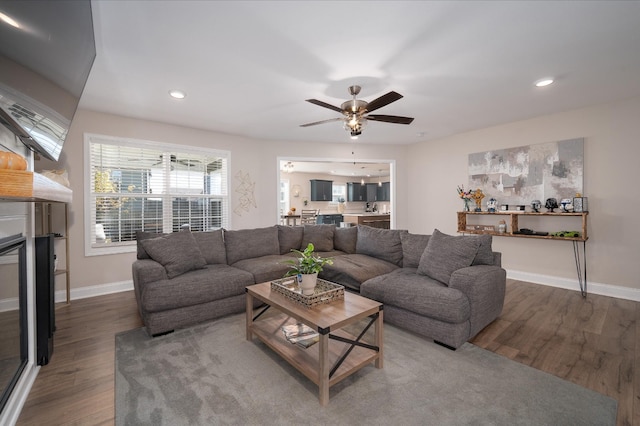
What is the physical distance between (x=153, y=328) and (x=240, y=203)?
2.83 meters

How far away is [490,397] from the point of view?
5.74 ft

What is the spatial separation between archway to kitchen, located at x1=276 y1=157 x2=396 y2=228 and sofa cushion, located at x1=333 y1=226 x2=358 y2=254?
14.0 ft

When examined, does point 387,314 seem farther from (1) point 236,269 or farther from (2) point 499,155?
(2) point 499,155

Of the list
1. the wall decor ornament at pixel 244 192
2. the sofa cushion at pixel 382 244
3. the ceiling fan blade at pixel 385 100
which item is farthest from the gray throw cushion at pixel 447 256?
the wall decor ornament at pixel 244 192

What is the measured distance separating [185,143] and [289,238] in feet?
7.47

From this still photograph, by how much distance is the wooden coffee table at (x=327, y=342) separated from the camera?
67.1 inches

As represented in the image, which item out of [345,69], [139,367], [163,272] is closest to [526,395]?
[139,367]

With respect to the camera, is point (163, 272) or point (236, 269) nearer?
point (163, 272)

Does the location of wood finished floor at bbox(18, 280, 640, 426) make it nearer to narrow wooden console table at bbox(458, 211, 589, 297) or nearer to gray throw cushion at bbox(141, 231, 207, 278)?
narrow wooden console table at bbox(458, 211, 589, 297)

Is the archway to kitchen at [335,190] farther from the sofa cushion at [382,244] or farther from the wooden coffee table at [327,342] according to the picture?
the wooden coffee table at [327,342]

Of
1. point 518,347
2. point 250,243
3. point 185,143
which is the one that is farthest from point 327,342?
point 185,143

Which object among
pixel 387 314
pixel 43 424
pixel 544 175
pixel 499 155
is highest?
pixel 499 155

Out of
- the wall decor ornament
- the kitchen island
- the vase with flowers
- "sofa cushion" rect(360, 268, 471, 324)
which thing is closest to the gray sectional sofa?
"sofa cushion" rect(360, 268, 471, 324)

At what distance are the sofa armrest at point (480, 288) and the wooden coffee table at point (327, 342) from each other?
90 cm
